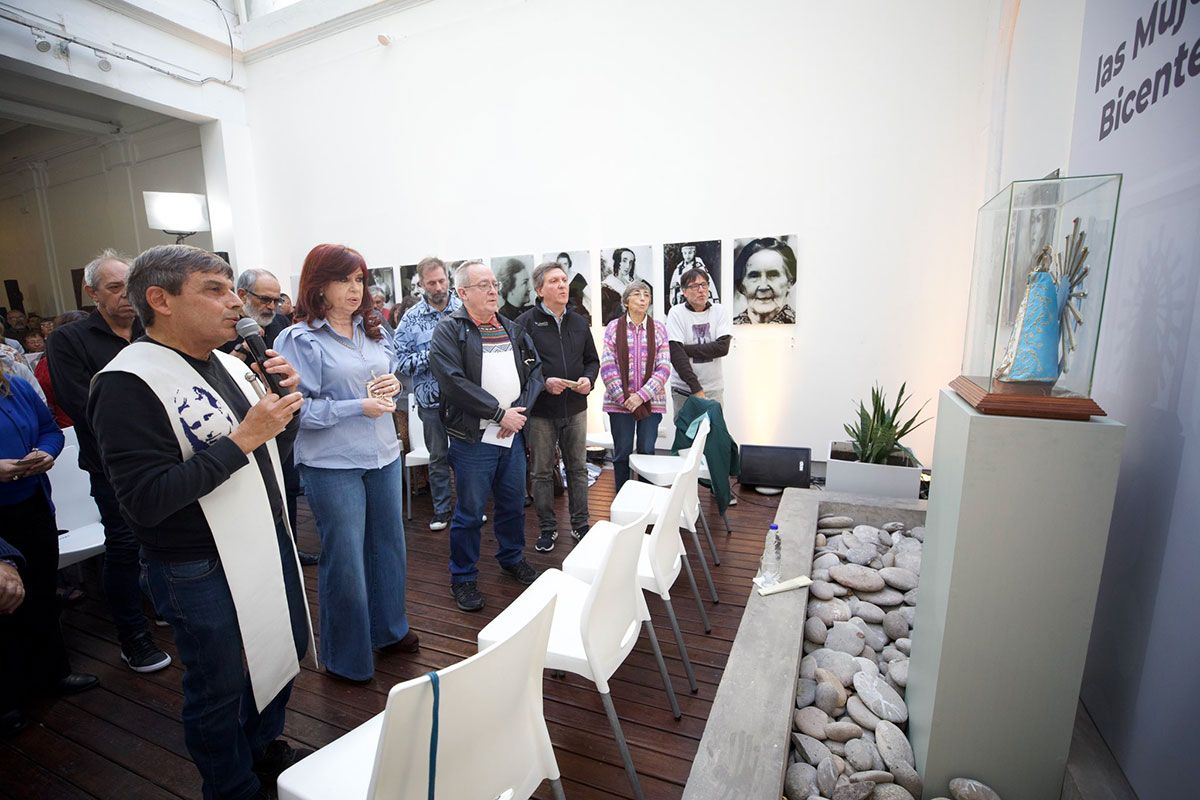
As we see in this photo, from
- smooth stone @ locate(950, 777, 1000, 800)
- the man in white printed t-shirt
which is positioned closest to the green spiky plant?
the man in white printed t-shirt

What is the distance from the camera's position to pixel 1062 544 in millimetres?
1533

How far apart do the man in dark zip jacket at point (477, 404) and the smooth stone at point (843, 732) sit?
1.90 meters

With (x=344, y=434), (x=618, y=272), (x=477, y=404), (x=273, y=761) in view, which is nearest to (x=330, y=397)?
(x=344, y=434)

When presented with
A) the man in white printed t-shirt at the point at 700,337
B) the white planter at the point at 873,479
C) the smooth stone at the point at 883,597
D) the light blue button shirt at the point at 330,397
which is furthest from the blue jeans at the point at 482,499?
the white planter at the point at 873,479

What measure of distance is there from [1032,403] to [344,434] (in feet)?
7.74

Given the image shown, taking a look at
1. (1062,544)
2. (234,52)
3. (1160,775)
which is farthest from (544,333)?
(234,52)

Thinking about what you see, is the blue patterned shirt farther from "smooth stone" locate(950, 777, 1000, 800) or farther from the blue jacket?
"smooth stone" locate(950, 777, 1000, 800)

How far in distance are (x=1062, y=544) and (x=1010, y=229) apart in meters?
0.93

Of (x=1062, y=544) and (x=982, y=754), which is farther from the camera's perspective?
(x=982, y=754)

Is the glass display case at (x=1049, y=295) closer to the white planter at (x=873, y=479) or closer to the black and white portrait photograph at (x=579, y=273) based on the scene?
the white planter at (x=873, y=479)

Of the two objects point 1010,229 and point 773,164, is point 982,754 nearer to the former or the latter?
point 1010,229

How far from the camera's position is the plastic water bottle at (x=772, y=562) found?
111 inches

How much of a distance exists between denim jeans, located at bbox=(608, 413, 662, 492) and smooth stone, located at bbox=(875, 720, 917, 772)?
2.32 meters

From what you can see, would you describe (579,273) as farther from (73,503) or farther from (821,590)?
(73,503)
